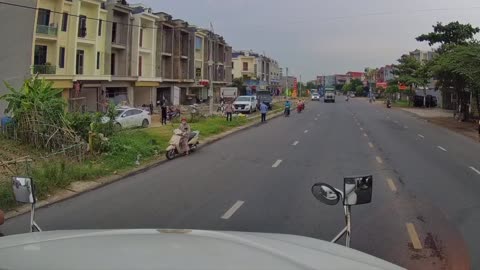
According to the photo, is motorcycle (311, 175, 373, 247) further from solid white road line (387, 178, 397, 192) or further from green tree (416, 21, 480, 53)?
green tree (416, 21, 480, 53)

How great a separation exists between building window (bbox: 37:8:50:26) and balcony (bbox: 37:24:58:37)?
513mm

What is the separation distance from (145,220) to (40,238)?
657cm

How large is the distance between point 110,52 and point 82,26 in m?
4.63

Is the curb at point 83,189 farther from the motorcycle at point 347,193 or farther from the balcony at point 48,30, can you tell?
the balcony at point 48,30

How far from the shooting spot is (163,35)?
2403 inches

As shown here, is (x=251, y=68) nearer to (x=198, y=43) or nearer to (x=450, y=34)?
(x=198, y=43)

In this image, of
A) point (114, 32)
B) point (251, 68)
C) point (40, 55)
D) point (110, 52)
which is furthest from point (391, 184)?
point (251, 68)

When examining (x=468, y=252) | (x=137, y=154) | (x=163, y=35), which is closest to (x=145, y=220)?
(x=468, y=252)

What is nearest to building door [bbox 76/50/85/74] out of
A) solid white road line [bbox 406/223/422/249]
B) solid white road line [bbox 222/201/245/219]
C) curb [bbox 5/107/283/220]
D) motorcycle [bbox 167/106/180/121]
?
motorcycle [bbox 167/106/180/121]

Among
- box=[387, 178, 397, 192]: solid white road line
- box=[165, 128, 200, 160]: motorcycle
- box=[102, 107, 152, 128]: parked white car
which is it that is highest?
box=[102, 107, 152, 128]: parked white car

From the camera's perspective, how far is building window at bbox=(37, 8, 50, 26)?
39688 millimetres

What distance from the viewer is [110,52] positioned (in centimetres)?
4869

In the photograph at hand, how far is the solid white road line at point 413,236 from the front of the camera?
7914mm

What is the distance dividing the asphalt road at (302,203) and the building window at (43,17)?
83.6 feet
